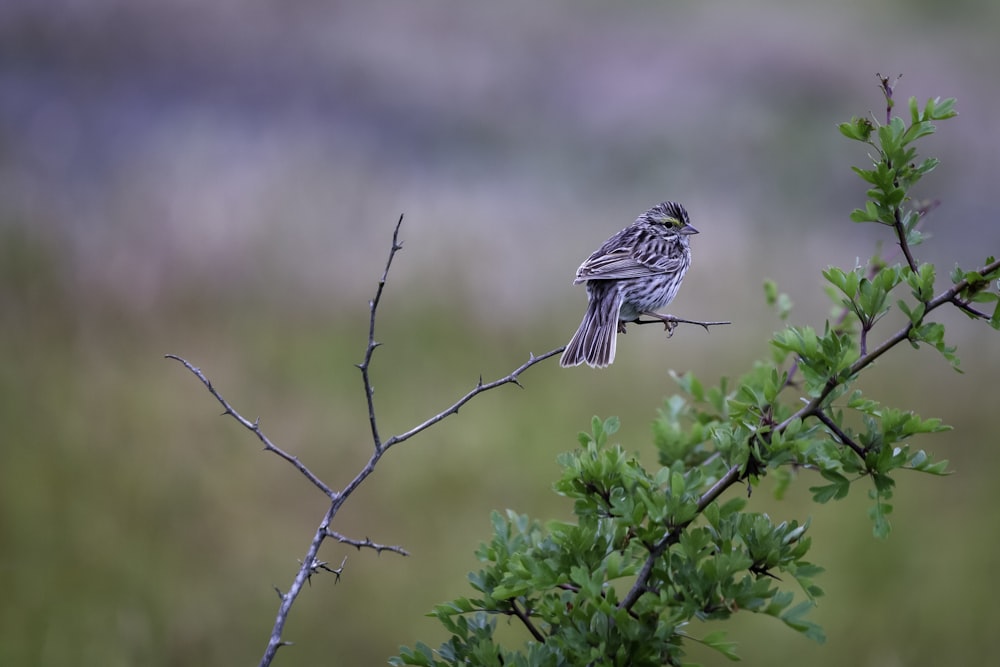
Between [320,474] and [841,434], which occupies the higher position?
Result: [320,474]

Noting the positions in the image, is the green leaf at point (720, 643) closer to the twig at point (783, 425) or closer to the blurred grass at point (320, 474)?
the twig at point (783, 425)

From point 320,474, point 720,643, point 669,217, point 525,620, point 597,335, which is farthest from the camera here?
point 320,474

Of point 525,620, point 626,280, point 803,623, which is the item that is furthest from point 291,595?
point 626,280

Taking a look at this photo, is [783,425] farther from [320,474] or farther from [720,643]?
[320,474]

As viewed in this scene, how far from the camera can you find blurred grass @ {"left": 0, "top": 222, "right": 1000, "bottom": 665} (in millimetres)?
4699

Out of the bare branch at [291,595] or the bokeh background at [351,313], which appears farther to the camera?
the bokeh background at [351,313]

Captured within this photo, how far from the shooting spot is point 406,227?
7980 mm

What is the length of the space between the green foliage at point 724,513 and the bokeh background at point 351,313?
3184 millimetres

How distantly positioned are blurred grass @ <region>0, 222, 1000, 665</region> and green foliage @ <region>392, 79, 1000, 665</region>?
3174 millimetres

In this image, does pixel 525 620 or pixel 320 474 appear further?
pixel 320 474

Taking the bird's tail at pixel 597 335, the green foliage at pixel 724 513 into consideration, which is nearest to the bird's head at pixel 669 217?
the bird's tail at pixel 597 335

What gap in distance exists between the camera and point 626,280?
12.4 feet

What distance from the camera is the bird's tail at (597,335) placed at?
3150 mm

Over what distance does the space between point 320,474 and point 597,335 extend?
9.23ft
